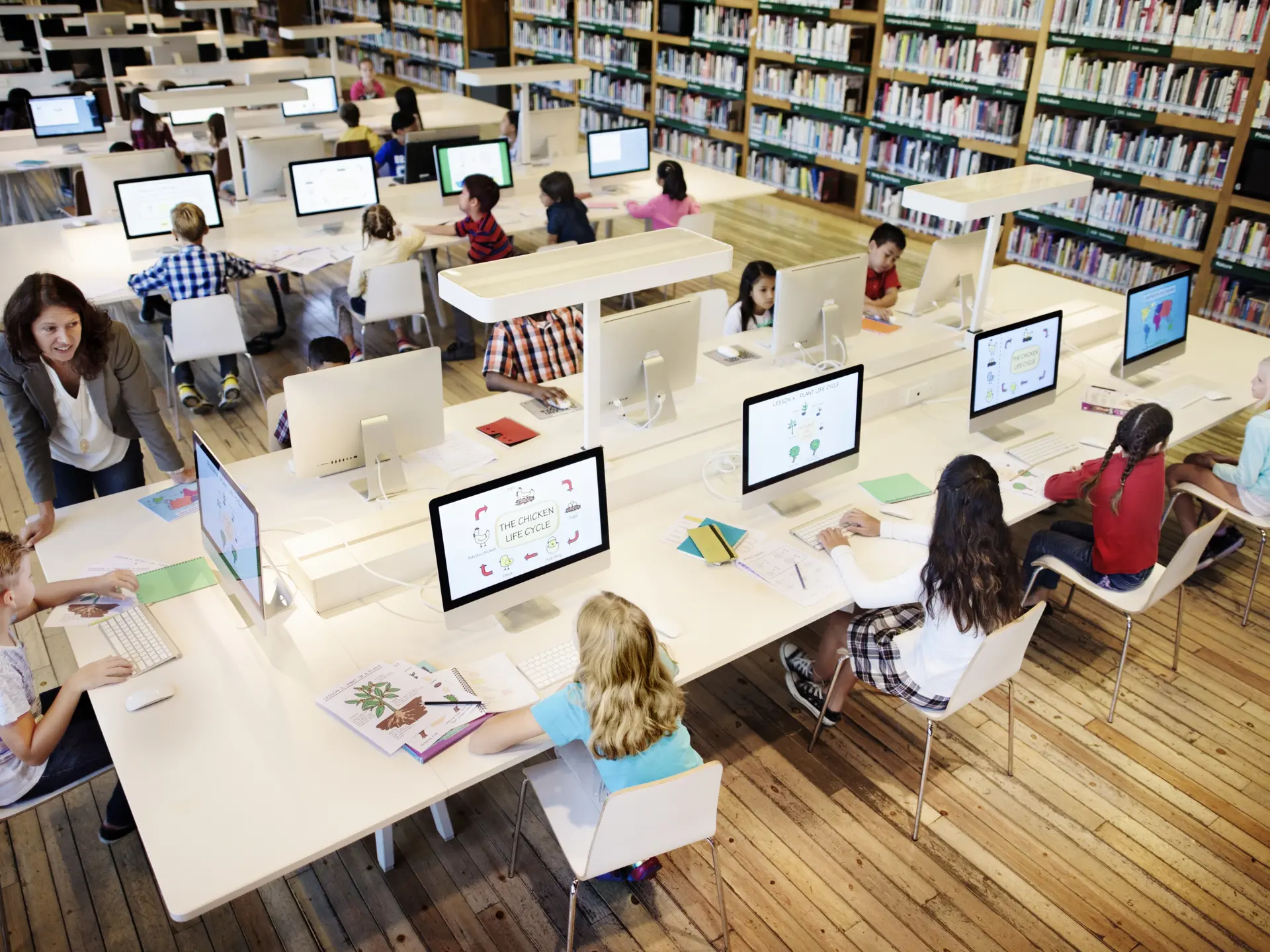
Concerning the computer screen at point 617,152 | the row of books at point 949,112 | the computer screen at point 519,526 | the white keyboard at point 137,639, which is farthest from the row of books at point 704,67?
the white keyboard at point 137,639

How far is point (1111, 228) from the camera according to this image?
22.4 feet

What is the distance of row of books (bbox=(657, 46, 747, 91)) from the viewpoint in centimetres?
906

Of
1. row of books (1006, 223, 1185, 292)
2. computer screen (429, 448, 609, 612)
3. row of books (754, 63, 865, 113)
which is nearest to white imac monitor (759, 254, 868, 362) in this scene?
computer screen (429, 448, 609, 612)

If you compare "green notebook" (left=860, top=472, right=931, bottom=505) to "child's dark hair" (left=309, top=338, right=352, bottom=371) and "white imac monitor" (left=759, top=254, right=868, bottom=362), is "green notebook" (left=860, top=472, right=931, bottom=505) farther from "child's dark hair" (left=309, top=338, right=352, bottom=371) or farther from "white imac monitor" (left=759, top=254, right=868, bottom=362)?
"child's dark hair" (left=309, top=338, right=352, bottom=371)

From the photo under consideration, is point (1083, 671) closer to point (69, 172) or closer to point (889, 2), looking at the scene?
point (889, 2)

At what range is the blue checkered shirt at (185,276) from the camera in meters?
4.82

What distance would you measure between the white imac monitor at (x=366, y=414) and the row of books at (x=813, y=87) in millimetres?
6184

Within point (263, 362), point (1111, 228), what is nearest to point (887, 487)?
point (263, 362)

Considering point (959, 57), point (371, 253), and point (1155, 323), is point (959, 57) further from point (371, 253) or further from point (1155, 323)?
point (371, 253)

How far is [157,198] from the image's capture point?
18.0 feet

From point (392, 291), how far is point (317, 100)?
4350 millimetres

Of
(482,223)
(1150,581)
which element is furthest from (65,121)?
(1150,581)

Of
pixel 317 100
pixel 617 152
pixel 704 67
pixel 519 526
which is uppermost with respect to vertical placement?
pixel 704 67

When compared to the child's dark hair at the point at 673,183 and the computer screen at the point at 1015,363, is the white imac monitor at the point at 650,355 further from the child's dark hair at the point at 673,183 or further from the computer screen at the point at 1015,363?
the child's dark hair at the point at 673,183
